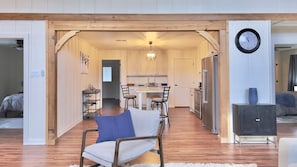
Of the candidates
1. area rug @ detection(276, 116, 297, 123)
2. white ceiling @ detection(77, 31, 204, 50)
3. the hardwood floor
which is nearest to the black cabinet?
the hardwood floor

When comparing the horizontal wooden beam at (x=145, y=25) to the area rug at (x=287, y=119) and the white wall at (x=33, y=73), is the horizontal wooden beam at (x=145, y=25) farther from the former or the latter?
the area rug at (x=287, y=119)

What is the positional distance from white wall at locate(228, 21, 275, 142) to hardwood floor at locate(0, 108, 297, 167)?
0.92 meters

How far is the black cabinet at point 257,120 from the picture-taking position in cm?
419

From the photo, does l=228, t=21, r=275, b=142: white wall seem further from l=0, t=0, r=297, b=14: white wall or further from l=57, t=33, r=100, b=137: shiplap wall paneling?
l=57, t=33, r=100, b=137: shiplap wall paneling

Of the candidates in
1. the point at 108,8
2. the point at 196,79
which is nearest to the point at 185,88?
the point at 196,79

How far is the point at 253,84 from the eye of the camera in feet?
15.0

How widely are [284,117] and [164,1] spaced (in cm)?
501

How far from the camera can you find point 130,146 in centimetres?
289

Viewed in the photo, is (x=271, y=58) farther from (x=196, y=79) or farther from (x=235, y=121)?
(x=196, y=79)

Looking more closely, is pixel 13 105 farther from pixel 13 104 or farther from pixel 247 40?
pixel 247 40

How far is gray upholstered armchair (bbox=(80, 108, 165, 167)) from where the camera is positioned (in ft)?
8.44

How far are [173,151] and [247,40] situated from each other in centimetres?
243

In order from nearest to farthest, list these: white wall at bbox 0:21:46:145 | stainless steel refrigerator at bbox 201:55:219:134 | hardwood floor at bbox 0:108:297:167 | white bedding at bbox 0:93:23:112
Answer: hardwood floor at bbox 0:108:297:167
white wall at bbox 0:21:46:145
stainless steel refrigerator at bbox 201:55:219:134
white bedding at bbox 0:93:23:112

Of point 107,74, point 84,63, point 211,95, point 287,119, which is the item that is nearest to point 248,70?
point 211,95
